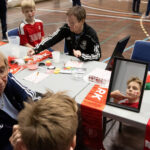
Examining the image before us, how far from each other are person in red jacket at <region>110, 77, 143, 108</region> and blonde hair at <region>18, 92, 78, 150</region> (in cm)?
78

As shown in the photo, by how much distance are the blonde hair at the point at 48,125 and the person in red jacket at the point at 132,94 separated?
2.57ft

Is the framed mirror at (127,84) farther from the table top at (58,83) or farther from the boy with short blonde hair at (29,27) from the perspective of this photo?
the boy with short blonde hair at (29,27)

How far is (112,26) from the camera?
685cm

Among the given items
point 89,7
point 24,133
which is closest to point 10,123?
point 24,133

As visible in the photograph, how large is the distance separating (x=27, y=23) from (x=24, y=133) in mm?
2778

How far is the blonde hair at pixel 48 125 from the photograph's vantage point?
0.80m

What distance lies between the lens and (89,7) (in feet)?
32.7

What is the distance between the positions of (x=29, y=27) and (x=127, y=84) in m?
2.28

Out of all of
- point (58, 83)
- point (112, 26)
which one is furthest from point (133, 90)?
point (112, 26)

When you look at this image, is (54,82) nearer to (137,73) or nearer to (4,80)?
(4,80)

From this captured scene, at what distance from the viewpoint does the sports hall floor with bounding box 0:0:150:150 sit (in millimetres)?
2379

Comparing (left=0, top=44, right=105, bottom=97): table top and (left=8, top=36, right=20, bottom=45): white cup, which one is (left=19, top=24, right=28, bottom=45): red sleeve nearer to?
(left=8, top=36, right=20, bottom=45): white cup

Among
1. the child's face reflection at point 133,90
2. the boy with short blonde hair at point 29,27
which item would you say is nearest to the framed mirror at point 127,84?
the child's face reflection at point 133,90

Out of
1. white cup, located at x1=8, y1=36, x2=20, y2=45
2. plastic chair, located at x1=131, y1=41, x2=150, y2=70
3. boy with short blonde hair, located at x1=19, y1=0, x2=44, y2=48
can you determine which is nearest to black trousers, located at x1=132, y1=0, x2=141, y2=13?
boy with short blonde hair, located at x1=19, y1=0, x2=44, y2=48
